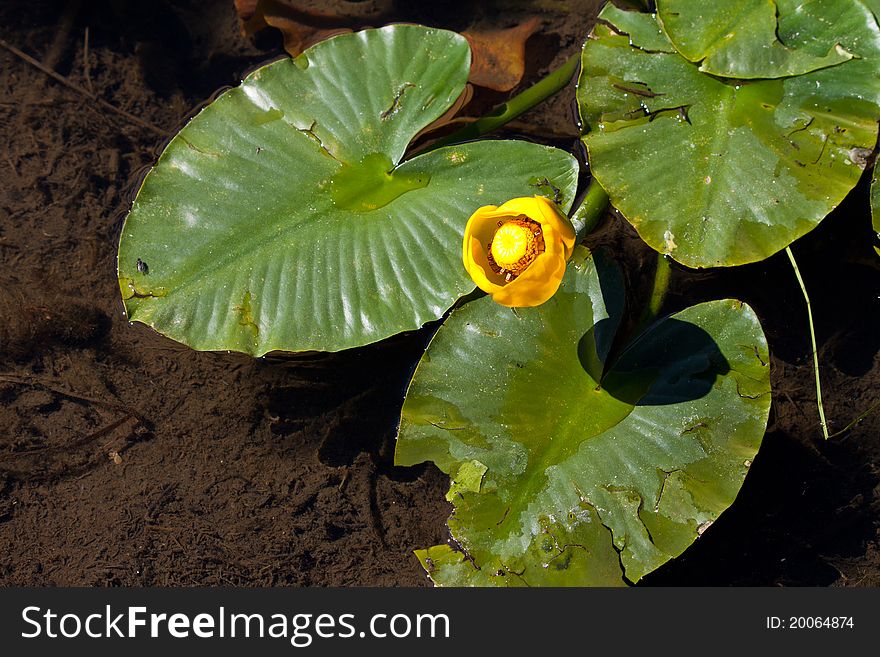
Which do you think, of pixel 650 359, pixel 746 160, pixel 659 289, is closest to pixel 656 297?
pixel 659 289

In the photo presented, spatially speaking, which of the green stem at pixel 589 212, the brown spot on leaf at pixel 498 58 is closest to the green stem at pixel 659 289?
the green stem at pixel 589 212

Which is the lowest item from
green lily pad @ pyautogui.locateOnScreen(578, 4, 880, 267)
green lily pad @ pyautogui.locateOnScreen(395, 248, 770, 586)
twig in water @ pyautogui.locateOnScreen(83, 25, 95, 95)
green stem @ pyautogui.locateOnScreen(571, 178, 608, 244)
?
green lily pad @ pyautogui.locateOnScreen(395, 248, 770, 586)

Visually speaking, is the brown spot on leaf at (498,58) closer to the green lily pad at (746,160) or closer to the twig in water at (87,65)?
the green lily pad at (746,160)

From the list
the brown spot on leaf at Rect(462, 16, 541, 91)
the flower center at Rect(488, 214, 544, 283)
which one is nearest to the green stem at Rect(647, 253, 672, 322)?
the flower center at Rect(488, 214, 544, 283)

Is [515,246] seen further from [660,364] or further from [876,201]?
[876,201]

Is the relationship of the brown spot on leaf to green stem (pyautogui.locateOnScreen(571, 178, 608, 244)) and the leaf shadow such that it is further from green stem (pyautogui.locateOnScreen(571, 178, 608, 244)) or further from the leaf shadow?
the leaf shadow

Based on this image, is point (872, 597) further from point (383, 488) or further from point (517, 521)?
point (383, 488)

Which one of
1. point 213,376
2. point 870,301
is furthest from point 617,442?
point 213,376

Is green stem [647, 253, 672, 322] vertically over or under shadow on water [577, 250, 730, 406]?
over
